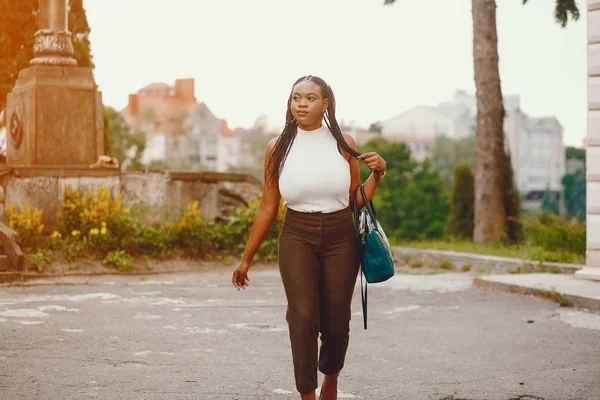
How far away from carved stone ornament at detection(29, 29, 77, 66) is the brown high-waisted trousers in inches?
385

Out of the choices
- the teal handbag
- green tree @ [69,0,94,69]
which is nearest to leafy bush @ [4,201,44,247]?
Result: the teal handbag

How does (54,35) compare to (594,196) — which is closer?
(594,196)

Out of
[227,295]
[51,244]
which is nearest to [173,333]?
[227,295]

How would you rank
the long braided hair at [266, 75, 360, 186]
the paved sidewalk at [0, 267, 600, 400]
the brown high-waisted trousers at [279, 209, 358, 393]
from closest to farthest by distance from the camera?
the brown high-waisted trousers at [279, 209, 358, 393] < the long braided hair at [266, 75, 360, 186] < the paved sidewalk at [0, 267, 600, 400]

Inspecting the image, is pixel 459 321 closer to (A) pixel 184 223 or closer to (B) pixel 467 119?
(A) pixel 184 223

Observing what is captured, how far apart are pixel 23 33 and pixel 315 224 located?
709 inches

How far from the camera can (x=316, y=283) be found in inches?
183

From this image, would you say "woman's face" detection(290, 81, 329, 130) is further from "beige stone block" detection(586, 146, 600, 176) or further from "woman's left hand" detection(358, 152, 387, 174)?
"beige stone block" detection(586, 146, 600, 176)

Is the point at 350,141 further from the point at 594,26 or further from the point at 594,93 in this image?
the point at 594,26

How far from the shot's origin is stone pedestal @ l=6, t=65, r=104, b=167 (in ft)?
43.6

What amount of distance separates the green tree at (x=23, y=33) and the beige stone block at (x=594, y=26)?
12423 mm

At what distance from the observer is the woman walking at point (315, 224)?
4609 mm

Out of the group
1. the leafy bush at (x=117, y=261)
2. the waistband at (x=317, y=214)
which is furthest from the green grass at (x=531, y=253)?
the waistband at (x=317, y=214)

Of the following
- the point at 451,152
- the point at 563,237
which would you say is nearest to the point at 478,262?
the point at 563,237
